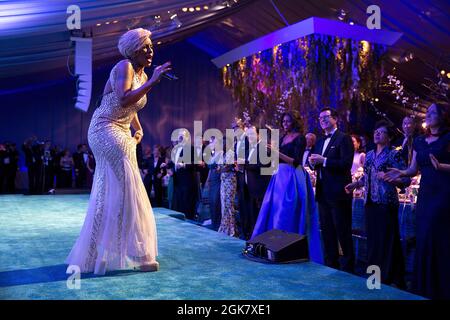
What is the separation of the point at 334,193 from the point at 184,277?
6.68 feet

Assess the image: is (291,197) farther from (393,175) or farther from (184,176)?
(184,176)

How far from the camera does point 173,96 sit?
1781 cm

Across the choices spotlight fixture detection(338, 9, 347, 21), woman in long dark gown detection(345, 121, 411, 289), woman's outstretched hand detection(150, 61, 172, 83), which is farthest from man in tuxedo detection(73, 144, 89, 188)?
woman's outstretched hand detection(150, 61, 172, 83)

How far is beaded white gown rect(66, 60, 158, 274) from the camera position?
2.94 meters

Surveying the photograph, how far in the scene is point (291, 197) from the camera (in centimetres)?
467

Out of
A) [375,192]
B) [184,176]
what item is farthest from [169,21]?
[375,192]

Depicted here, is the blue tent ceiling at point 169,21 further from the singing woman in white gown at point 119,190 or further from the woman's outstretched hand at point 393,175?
the woman's outstretched hand at point 393,175

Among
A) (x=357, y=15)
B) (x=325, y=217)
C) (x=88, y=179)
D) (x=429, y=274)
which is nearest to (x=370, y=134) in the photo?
(x=357, y=15)

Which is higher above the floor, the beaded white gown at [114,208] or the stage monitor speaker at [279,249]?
the beaded white gown at [114,208]

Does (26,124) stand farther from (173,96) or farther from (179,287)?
(179,287)

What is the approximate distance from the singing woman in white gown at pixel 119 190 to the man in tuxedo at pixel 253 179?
300 cm

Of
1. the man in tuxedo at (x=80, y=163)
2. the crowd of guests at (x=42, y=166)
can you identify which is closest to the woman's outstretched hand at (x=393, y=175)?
the crowd of guests at (x=42, y=166)

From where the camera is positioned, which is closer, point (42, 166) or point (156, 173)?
point (156, 173)

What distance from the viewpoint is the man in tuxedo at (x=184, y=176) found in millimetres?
7779
